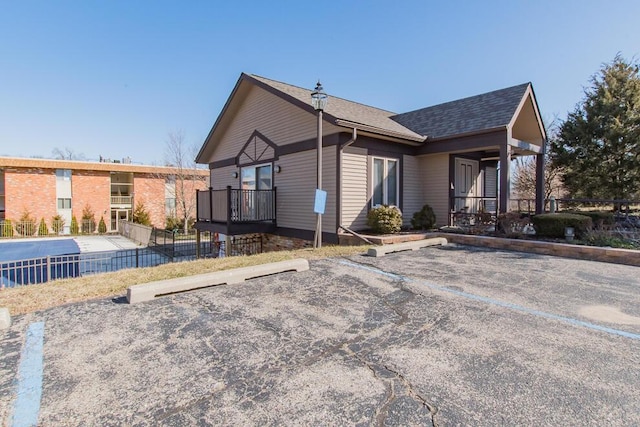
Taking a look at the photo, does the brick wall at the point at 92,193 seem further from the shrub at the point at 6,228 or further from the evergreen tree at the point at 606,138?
the evergreen tree at the point at 606,138

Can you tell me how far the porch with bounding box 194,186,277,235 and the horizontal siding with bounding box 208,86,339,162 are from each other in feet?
7.12

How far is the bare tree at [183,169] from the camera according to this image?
2702 cm

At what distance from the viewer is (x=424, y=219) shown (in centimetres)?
1046

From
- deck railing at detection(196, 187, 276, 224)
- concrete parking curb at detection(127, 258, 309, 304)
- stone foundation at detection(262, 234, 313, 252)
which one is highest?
deck railing at detection(196, 187, 276, 224)

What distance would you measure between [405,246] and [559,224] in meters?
4.29

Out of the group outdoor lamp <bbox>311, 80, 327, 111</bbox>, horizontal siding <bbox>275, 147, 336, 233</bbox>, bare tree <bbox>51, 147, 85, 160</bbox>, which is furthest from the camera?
bare tree <bbox>51, 147, 85, 160</bbox>

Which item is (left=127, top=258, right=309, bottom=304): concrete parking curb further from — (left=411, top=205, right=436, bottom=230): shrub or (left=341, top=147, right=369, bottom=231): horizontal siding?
(left=411, top=205, right=436, bottom=230): shrub

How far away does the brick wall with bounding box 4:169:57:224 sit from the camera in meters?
24.8

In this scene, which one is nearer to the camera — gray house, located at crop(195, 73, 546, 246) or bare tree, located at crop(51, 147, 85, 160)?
gray house, located at crop(195, 73, 546, 246)

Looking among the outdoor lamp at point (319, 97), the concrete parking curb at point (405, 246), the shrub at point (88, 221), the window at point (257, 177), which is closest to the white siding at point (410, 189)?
the concrete parking curb at point (405, 246)

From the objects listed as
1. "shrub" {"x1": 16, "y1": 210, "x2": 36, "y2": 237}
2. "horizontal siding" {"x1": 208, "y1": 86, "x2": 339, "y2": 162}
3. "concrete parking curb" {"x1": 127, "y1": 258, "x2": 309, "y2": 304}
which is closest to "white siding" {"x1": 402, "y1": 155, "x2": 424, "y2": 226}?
"horizontal siding" {"x1": 208, "y1": 86, "x2": 339, "y2": 162}

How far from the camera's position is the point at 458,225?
1090 cm

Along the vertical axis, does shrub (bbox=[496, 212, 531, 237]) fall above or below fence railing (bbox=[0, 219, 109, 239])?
above

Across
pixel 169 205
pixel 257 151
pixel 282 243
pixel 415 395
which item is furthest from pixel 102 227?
pixel 415 395
